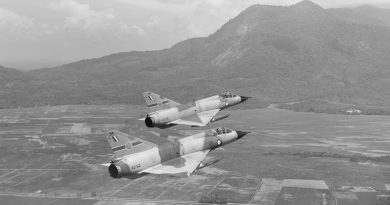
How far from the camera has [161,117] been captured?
5581 centimetres

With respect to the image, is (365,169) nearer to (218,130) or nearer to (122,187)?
(122,187)

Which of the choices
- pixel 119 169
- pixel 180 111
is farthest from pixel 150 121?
pixel 119 169

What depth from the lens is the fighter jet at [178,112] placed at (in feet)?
183

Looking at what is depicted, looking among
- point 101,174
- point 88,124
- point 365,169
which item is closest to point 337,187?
point 365,169

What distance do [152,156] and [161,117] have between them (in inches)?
335

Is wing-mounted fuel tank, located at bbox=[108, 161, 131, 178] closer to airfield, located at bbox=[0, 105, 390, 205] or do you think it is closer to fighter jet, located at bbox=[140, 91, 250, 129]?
fighter jet, located at bbox=[140, 91, 250, 129]

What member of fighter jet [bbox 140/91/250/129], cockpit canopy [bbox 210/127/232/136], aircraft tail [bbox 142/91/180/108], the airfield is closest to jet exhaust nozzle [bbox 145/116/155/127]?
fighter jet [bbox 140/91/250/129]

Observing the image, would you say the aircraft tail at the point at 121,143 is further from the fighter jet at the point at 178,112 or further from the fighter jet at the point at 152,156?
the fighter jet at the point at 178,112

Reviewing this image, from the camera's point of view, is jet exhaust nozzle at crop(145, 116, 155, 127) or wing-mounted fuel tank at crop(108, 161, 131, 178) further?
jet exhaust nozzle at crop(145, 116, 155, 127)

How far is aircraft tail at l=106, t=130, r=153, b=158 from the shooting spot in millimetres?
47688

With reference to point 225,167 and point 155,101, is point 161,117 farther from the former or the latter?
point 225,167

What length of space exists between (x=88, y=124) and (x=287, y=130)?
89.2 metres

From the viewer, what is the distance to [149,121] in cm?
5481

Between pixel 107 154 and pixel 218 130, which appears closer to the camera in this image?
pixel 218 130
